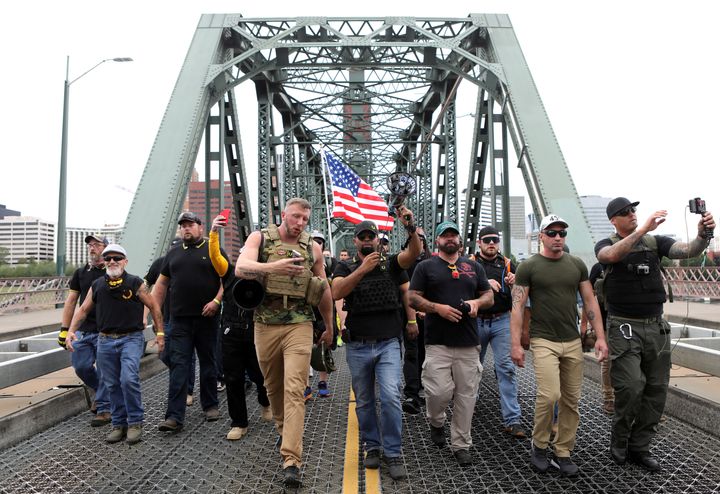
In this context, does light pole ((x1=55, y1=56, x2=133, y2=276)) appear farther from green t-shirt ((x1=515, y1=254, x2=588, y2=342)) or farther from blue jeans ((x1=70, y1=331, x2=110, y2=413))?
green t-shirt ((x1=515, y1=254, x2=588, y2=342))

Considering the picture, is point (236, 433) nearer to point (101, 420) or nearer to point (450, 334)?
point (101, 420)

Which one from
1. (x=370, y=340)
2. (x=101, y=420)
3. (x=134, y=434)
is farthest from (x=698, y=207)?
(x=101, y=420)

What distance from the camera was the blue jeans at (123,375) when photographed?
4.86 meters

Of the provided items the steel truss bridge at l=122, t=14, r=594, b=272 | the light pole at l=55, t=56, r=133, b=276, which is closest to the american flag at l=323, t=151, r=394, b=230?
the steel truss bridge at l=122, t=14, r=594, b=272

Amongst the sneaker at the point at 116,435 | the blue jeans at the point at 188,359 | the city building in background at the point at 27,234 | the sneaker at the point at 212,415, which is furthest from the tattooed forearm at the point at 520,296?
the city building in background at the point at 27,234

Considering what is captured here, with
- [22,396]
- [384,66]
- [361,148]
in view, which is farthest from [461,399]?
[361,148]

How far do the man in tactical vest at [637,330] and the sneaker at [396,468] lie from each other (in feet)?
5.27

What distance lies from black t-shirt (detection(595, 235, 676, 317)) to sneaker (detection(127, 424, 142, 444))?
412 centimetres

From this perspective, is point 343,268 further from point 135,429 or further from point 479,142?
A: point 479,142

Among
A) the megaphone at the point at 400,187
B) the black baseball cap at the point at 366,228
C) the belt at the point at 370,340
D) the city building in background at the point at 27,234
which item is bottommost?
the belt at the point at 370,340

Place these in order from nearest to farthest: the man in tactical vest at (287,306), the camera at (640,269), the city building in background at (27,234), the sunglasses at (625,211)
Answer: the man in tactical vest at (287,306) → the camera at (640,269) → the sunglasses at (625,211) → the city building in background at (27,234)

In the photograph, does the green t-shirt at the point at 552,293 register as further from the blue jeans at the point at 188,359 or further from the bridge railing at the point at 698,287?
the bridge railing at the point at 698,287

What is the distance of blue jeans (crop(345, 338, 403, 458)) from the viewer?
4.08 metres

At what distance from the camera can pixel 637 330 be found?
159 inches
